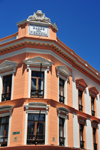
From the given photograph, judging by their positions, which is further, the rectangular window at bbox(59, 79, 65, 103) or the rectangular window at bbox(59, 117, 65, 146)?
the rectangular window at bbox(59, 79, 65, 103)

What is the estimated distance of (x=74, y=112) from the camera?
22.0 m

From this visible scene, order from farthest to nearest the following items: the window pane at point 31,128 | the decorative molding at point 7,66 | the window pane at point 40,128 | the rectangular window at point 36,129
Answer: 1. the decorative molding at point 7,66
2. the window pane at point 40,128
3. the window pane at point 31,128
4. the rectangular window at point 36,129

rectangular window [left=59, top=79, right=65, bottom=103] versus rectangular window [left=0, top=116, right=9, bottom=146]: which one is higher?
rectangular window [left=59, top=79, right=65, bottom=103]

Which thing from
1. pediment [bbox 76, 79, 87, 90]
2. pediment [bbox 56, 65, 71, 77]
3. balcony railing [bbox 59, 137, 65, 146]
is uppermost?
pediment [bbox 56, 65, 71, 77]

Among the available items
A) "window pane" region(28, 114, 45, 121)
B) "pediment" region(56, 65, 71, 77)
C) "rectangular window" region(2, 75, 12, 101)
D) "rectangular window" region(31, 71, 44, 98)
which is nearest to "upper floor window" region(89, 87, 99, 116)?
"pediment" region(56, 65, 71, 77)

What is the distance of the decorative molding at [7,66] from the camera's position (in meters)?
20.0

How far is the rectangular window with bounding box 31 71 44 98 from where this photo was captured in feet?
62.1

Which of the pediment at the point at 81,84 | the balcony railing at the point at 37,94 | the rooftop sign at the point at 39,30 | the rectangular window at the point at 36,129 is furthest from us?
the pediment at the point at 81,84

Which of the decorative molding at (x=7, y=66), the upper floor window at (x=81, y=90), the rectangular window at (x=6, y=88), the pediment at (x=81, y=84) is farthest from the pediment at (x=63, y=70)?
the rectangular window at (x=6, y=88)

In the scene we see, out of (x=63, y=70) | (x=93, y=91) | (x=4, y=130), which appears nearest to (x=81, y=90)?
(x=93, y=91)

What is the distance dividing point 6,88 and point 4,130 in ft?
11.3

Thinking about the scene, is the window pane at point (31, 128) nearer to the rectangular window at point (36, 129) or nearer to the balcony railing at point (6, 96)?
the rectangular window at point (36, 129)

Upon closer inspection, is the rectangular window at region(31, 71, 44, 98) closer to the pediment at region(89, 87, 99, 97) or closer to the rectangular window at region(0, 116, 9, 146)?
the rectangular window at region(0, 116, 9, 146)

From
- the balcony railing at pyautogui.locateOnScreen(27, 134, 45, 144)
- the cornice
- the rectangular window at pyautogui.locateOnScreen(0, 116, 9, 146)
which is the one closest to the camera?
the balcony railing at pyautogui.locateOnScreen(27, 134, 45, 144)
